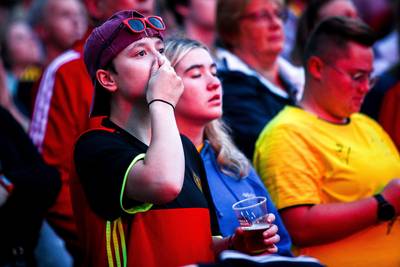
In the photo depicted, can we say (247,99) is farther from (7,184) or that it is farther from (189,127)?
(7,184)

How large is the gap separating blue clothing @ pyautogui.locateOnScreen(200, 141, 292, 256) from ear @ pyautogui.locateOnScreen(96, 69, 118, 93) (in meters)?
0.83

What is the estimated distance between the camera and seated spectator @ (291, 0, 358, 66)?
19.7ft

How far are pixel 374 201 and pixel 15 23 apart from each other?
6.08 meters

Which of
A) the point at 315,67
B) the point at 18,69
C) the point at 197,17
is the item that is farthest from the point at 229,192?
the point at 18,69

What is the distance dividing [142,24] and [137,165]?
25.5 inches

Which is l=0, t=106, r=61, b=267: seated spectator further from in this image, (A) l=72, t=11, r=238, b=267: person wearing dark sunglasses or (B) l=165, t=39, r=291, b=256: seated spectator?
(A) l=72, t=11, r=238, b=267: person wearing dark sunglasses

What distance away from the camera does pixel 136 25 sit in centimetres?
346

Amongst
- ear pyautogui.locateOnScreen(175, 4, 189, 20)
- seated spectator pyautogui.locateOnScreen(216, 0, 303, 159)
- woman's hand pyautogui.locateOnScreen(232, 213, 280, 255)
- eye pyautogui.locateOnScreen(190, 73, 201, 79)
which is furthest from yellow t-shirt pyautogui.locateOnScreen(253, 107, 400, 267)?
ear pyautogui.locateOnScreen(175, 4, 189, 20)

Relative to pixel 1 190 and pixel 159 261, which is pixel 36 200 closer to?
pixel 1 190

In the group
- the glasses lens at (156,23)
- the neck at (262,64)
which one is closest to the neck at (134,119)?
the glasses lens at (156,23)

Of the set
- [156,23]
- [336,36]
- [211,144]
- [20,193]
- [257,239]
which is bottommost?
[20,193]

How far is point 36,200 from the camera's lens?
14.5ft

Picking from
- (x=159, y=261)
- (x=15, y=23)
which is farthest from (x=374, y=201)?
(x=15, y=23)

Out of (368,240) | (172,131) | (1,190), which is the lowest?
(368,240)
